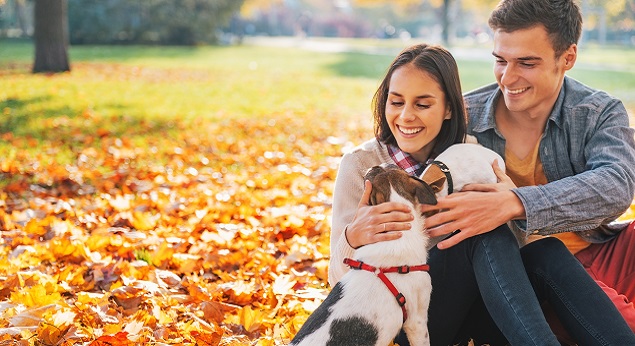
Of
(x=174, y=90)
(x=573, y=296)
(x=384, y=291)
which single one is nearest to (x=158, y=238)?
(x=384, y=291)

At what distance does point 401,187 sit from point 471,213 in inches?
12.3

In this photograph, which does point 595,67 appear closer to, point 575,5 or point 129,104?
point 129,104

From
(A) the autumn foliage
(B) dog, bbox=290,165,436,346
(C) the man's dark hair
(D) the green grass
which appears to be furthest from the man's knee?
(D) the green grass

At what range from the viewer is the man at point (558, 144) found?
9.67ft

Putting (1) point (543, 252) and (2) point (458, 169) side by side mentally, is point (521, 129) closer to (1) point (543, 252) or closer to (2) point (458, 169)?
(2) point (458, 169)

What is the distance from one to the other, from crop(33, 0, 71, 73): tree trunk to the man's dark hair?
13.4 metres

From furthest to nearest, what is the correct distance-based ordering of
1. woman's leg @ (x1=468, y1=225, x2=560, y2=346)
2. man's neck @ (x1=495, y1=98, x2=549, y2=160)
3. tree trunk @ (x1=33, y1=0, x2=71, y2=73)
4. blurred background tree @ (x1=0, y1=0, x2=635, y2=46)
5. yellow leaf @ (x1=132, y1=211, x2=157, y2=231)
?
blurred background tree @ (x1=0, y1=0, x2=635, y2=46), tree trunk @ (x1=33, y1=0, x2=71, y2=73), yellow leaf @ (x1=132, y1=211, x2=157, y2=231), man's neck @ (x1=495, y1=98, x2=549, y2=160), woman's leg @ (x1=468, y1=225, x2=560, y2=346)

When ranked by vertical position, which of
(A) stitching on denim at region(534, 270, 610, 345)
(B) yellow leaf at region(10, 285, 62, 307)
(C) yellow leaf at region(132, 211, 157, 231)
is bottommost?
(C) yellow leaf at region(132, 211, 157, 231)

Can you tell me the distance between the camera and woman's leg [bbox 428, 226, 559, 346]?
2609mm

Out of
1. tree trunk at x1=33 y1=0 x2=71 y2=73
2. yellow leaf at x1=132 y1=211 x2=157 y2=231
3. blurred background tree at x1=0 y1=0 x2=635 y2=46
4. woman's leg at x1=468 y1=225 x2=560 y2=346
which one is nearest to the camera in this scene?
woman's leg at x1=468 y1=225 x2=560 y2=346

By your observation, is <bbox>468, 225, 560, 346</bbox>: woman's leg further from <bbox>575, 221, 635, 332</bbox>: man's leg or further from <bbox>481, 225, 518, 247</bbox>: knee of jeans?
<bbox>575, 221, 635, 332</bbox>: man's leg

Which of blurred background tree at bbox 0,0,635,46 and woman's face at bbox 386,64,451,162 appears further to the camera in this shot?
blurred background tree at bbox 0,0,635,46

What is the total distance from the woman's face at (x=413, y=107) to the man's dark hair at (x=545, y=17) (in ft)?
1.66

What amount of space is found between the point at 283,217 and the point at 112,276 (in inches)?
65.8
